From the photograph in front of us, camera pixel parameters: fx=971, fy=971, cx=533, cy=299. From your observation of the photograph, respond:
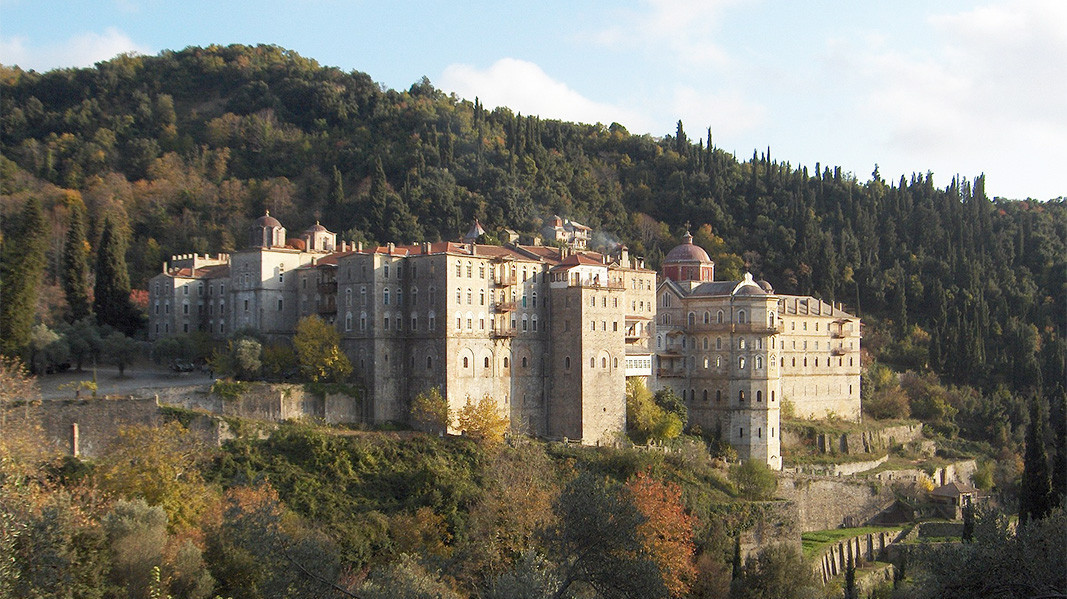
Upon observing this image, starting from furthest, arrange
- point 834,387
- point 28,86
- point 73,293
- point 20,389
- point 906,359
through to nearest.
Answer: point 28,86
point 906,359
point 834,387
point 73,293
point 20,389

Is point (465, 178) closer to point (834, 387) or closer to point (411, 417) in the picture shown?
point (834, 387)

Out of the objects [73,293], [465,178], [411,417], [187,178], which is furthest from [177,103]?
[411,417]

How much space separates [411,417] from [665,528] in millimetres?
13052

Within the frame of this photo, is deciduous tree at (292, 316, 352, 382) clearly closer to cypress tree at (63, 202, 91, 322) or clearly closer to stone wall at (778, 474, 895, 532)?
cypress tree at (63, 202, 91, 322)

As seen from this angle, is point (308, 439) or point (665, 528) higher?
point (308, 439)

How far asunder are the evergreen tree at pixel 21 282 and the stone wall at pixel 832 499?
35078mm

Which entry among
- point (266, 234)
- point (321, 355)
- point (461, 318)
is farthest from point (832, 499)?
point (266, 234)

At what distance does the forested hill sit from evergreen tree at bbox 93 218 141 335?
44.7ft

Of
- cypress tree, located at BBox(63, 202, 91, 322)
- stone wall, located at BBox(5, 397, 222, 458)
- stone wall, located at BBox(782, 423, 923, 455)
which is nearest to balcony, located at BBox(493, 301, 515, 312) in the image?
stone wall, located at BBox(5, 397, 222, 458)

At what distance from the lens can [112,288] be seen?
1996 inches

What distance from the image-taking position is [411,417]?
4341cm

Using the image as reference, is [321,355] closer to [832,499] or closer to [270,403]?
[270,403]

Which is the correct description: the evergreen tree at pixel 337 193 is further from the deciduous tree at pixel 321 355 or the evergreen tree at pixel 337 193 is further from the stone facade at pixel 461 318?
the deciduous tree at pixel 321 355

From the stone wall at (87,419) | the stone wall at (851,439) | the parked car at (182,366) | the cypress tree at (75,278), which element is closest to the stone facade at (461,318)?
the parked car at (182,366)
